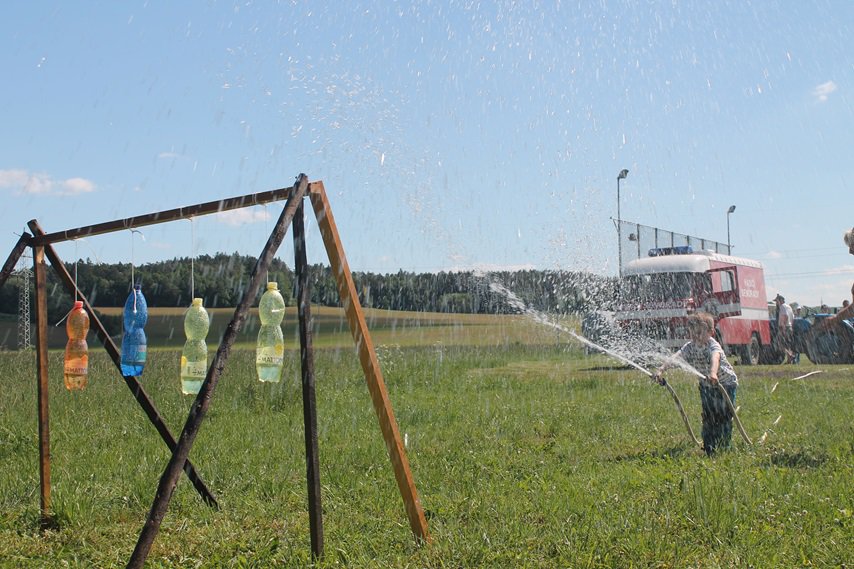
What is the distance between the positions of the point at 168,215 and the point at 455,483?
9.89 feet

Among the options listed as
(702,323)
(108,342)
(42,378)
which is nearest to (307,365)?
(108,342)

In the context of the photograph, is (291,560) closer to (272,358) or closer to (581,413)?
(272,358)

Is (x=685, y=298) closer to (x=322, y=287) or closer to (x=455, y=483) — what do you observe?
(x=322, y=287)

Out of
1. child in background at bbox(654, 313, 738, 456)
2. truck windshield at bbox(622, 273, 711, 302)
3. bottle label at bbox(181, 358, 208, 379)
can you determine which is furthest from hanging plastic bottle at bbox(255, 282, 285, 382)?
truck windshield at bbox(622, 273, 711, 302)

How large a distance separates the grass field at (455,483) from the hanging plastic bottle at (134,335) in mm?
1136

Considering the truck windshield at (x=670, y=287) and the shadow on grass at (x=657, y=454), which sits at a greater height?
the truck windshield at (x=670, y=287)

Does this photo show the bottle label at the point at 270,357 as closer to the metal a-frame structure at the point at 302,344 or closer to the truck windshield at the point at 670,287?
the metal a-frame structure at the point at 302,344

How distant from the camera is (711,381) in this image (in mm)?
A: 6961

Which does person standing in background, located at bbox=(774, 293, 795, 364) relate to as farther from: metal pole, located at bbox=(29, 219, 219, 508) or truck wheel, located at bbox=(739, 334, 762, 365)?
metal pole, located at bbox=(29, 219, 219, 508)

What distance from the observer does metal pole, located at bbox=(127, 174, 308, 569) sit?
3.51 metres

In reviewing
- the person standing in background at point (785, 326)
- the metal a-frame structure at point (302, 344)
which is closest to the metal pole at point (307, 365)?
the metal a-frame structure at point (302, 344)

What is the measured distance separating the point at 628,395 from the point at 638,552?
7.78 m

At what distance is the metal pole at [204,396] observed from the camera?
3.51m

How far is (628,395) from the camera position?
38.7 ft
